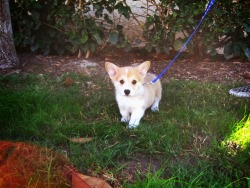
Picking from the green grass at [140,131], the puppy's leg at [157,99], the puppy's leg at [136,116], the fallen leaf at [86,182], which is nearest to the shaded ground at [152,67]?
the green grass at [140,131]

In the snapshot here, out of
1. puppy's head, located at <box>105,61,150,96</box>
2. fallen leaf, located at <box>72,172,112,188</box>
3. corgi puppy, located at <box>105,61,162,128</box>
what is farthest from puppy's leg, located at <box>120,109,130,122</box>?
fallen leaf, located at <box>72,172,112,188</box>

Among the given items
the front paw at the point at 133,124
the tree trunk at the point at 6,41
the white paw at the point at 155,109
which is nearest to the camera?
the front paw at the point at 133,124

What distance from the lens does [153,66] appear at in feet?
18.8

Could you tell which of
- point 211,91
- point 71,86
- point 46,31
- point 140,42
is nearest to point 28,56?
point 46,31

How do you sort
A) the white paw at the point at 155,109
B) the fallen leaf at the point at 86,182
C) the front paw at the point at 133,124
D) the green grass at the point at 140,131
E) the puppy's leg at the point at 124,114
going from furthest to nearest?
the white paw at the point at 155,109 → the puppy's leg at the point at 124,114 → the front paw at the point at 133,124 → the green grass at the point at 140,131 → the fallen leaf at the point at 86,182

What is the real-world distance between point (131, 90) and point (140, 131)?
1.53ft

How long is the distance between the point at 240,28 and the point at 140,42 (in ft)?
4.86

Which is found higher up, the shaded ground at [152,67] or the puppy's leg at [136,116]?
the shaded ground at [152,67]

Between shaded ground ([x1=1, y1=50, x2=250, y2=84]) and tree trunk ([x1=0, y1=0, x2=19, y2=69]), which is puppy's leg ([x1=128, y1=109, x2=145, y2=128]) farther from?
tree trunk ([x1=0, y1=0, x2=19, y2=69])

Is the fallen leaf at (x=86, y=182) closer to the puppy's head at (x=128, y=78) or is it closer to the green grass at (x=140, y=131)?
the green grass at (x=140, y=131)

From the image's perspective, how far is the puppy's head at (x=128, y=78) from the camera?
3895 millimetres

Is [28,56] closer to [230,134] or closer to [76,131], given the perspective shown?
[76,131]

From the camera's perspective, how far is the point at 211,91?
15.7ft

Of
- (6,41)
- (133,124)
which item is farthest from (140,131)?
Answer: (6,41)
